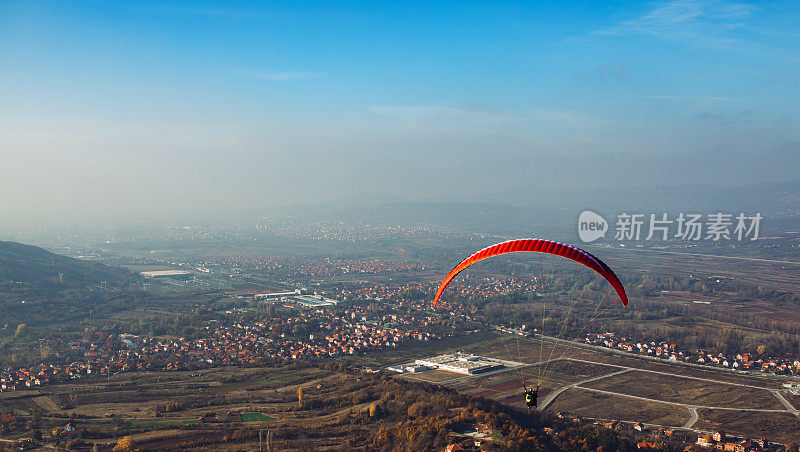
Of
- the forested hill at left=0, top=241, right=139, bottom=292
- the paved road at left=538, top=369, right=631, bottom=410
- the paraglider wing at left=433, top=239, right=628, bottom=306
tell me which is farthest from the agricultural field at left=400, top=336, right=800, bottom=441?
the forested hill at left=0, top=241, right=139, bottom=292

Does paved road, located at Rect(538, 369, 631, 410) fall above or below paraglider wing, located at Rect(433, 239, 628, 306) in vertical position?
below

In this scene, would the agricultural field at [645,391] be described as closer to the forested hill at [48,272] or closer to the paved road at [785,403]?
the paved road at [785,403]

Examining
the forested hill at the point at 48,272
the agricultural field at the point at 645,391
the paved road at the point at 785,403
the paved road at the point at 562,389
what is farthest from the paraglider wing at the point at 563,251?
the forested hill at the point at 48,272

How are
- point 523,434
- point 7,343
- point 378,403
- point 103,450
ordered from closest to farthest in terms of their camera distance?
1. point 523,434
2. point 103,450
3. point 378,403
4. point 7,343

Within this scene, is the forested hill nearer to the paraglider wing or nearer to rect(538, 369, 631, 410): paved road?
rect(538, 369, 631, 410): paved road

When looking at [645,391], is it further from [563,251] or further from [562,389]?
[563,251]

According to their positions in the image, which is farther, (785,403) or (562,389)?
(562,389)

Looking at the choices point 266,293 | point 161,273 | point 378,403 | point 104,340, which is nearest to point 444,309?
point 266,293

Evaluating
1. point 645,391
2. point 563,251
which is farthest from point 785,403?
point 563,251

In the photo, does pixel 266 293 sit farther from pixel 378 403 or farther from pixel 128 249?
pixel 128 249
